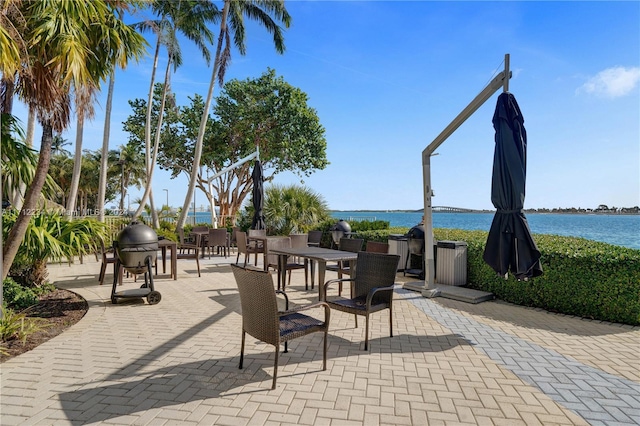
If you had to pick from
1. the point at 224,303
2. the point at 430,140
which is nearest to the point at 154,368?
the point at 224,303

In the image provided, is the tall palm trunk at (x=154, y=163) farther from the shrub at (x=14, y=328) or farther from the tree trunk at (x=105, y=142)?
the shrub at (x=14, y=328)

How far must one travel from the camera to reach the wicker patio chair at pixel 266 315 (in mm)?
2717

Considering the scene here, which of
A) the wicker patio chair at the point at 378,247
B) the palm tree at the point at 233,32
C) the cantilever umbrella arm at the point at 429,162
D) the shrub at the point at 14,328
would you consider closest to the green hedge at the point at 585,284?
the cantilever umbrella arm at the point at 429,162

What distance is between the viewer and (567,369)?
3.10 metres

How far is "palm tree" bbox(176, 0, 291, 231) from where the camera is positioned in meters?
14.4

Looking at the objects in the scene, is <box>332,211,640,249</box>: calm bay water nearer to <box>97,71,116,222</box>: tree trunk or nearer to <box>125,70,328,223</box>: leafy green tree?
<box>125,70,328,223</box>: leafy green tree

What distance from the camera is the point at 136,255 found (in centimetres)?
539

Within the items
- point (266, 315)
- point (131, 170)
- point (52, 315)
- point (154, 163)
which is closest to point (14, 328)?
point (52, 315)

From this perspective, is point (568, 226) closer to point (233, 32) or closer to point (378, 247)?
point (233, 32)

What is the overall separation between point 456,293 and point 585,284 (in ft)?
5.65

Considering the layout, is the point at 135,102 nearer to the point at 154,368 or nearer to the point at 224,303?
the point at 224,303

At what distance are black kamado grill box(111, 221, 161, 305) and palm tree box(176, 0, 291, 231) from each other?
877 centimetres

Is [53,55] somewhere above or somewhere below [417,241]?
above

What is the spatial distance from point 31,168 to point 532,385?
21.1ft
